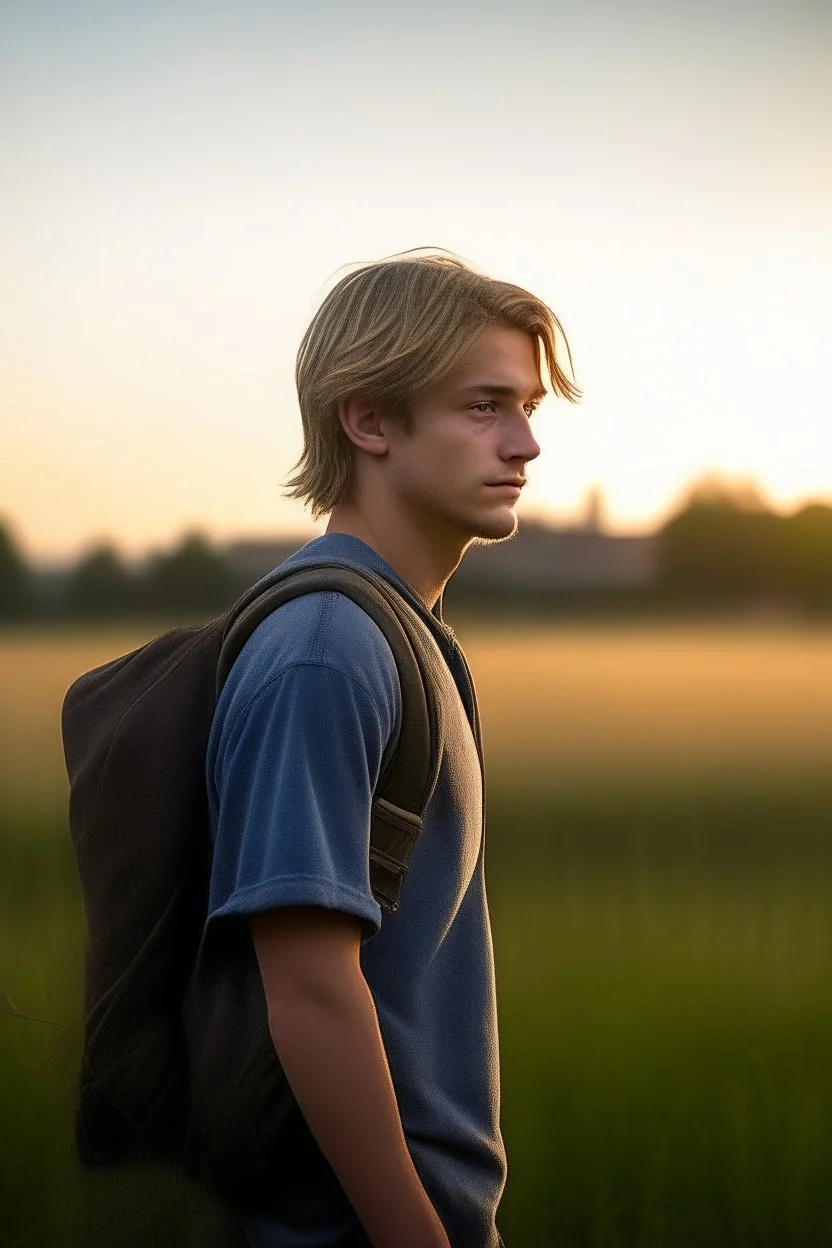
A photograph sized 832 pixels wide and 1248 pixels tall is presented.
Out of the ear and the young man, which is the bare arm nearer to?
the young man

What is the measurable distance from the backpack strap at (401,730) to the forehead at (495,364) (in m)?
0.24

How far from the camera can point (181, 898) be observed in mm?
1040

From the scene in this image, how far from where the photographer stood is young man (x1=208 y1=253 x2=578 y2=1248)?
3.01ft

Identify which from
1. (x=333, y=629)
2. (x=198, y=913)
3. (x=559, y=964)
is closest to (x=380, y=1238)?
(x=198, y=913)

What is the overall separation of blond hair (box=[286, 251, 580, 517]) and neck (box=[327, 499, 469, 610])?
0.12 feet

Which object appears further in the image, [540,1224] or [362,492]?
[540,1224]

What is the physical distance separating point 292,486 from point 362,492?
110mm

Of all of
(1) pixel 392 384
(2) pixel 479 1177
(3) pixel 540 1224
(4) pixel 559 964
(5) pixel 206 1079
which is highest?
(1) pixel 392 384

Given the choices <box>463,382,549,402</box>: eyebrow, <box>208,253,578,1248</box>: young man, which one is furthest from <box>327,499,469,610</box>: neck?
<box>463,382,549,402</box>: eyebrow

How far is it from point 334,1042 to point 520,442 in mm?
546

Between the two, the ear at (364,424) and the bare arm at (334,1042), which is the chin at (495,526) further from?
the bare arm at (334,1042)

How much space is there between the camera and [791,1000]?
2807 mm

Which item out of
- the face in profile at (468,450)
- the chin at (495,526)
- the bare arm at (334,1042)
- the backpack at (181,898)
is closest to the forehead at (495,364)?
the face in profile at (468,450)

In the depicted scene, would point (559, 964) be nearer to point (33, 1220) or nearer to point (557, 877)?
point (557, 877)
